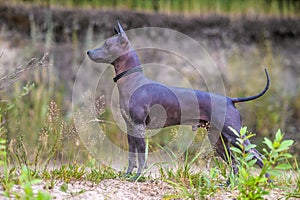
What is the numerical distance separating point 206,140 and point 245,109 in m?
3.46

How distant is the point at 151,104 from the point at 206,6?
542 centimetres

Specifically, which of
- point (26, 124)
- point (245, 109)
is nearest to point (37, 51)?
point (26, 124)

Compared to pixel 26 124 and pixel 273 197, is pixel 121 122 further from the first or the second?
pixel 26 124

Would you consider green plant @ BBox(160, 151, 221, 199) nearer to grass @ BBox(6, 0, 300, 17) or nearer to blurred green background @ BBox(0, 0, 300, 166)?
blurred green background @ BBox(0, 0, 300, 166)

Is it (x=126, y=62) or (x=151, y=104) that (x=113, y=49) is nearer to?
(x=126, y=62)

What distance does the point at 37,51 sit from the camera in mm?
6934

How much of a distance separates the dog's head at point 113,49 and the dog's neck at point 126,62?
21mm

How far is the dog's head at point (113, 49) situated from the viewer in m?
2.68

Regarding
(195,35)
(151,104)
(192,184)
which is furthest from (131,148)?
(195,35)

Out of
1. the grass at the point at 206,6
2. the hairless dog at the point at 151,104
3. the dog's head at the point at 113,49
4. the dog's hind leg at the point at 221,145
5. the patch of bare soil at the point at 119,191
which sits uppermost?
the grass at the point at 206,6

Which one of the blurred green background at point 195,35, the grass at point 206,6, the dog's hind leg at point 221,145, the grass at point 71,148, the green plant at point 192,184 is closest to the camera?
the grass at point 71,148

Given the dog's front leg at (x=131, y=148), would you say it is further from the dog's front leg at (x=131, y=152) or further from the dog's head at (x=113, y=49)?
the dog's head at (x=113, y=49)

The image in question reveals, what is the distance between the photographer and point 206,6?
25.4 ft

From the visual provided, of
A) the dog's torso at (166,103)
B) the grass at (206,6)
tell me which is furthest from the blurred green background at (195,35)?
the dog's torso at (166,103)
